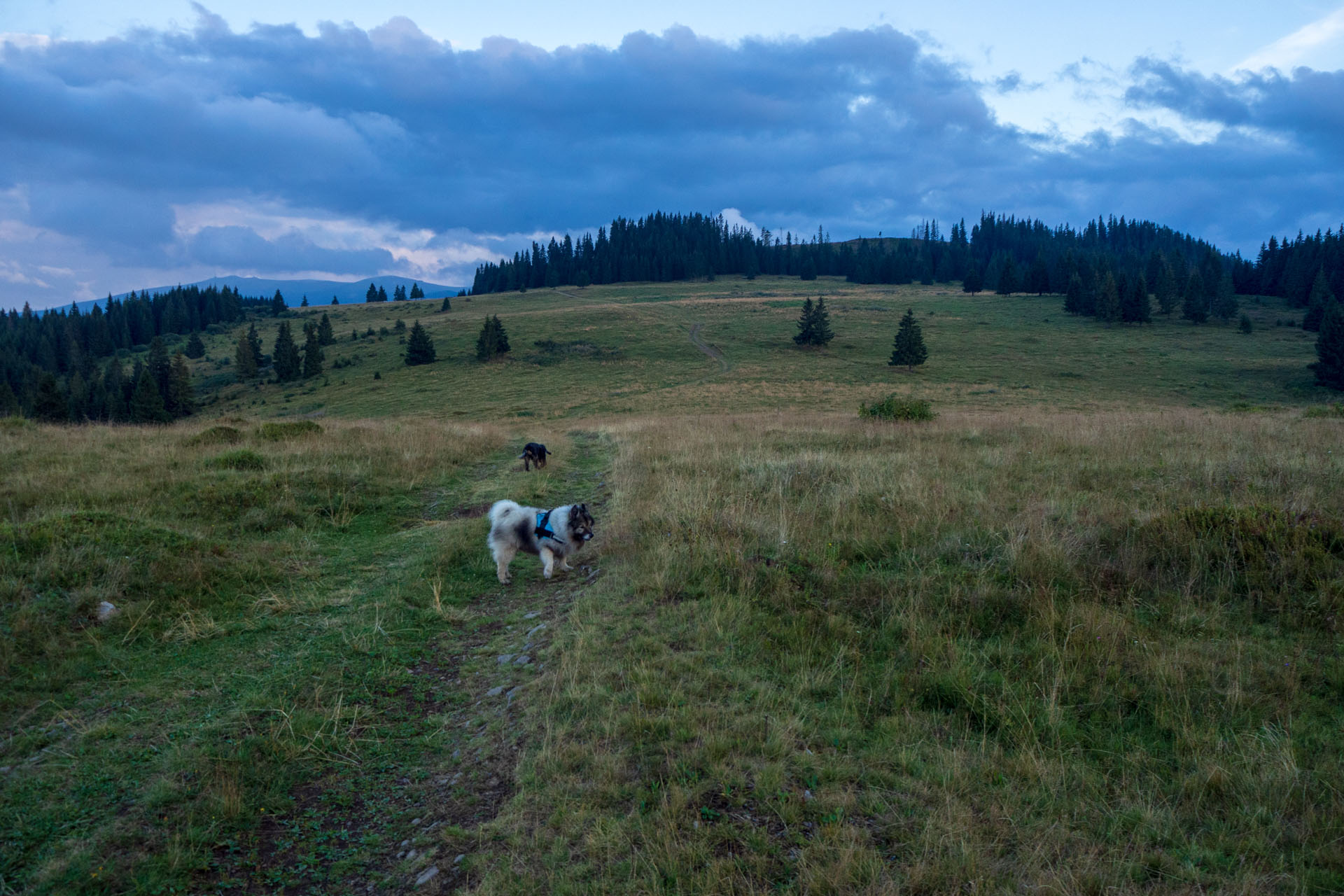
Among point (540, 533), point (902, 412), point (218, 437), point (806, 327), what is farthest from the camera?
point (806, 327)

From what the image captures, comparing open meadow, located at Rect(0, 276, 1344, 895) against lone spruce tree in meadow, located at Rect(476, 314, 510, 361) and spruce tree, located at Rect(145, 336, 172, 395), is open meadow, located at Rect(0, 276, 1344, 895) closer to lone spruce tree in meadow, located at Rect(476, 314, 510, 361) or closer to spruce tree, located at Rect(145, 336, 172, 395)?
lone spruce tree in meadow, located at Rect(476, 314, 510, 361)

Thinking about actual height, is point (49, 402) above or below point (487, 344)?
below

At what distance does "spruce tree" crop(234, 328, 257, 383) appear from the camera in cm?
6712

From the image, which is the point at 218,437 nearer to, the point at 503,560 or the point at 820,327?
the point at 503,560

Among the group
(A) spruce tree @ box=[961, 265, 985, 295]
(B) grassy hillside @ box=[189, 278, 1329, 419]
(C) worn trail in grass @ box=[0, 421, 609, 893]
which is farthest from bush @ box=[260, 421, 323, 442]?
(A) spruce tree @ box=[961, 265, 985, 295]

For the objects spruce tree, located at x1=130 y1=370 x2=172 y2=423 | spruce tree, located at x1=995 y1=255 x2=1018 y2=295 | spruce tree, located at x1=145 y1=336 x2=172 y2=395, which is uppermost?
spruce tree, located at x1=995 y1=255 x2=1018 y2=295

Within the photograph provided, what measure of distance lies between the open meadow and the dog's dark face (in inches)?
17.4

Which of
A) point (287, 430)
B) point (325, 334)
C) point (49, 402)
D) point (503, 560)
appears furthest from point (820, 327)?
point (49, 402)

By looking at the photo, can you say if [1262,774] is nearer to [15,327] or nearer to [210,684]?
[210,684]

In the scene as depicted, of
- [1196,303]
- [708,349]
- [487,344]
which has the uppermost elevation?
[1196,303]

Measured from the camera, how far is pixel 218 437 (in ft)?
50.8

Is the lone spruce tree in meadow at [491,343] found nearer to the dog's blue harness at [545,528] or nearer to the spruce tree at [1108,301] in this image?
the dog's blue harness at [545,528]

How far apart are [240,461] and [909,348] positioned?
52.0 metres

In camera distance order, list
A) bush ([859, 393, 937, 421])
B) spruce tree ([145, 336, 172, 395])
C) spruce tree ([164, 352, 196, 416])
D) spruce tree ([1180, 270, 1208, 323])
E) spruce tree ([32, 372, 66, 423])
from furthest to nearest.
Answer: spruce tree ([1180, 270, 1208, 323]) → spruce tree ([145, 336, 172, 395]) → spruce tree ([164, 352, 196, 416]) → spruce tree ([32, 372, 66, 423]) → bush ([859, 393, 937, 421])
